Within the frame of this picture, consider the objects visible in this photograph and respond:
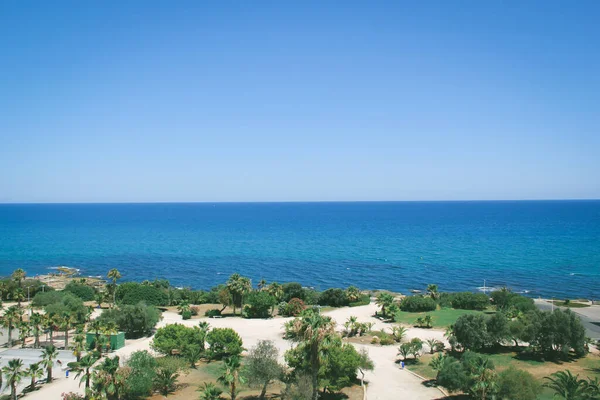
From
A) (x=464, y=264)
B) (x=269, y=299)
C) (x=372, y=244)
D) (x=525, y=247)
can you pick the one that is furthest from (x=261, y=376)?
(x=525, y=247)

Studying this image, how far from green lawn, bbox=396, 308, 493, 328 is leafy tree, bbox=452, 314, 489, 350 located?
11.9 metres

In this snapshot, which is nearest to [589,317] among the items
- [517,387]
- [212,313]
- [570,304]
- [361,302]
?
[570,304]

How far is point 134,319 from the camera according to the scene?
5459cm

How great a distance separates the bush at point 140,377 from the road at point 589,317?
52.8 m

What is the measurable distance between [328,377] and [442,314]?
34.4 meters

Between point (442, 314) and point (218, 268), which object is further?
point (218, 268)

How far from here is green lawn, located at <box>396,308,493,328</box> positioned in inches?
2381

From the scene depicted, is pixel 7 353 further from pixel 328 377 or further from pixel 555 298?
pixel 555 298

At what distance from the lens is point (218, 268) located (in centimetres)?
11525

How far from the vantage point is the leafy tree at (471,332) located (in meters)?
46.0

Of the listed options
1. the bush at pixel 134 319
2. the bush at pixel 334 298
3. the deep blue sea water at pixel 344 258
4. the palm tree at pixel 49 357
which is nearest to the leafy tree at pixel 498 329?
the bush at pixel 334 298

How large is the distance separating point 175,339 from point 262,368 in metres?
14.6

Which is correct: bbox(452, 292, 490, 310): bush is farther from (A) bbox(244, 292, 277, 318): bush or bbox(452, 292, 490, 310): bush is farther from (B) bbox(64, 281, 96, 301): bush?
(B) bbox(64, 281, 96, 301): bush

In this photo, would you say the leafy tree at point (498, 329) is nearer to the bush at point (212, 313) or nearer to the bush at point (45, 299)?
the bush at point (212, 313)
